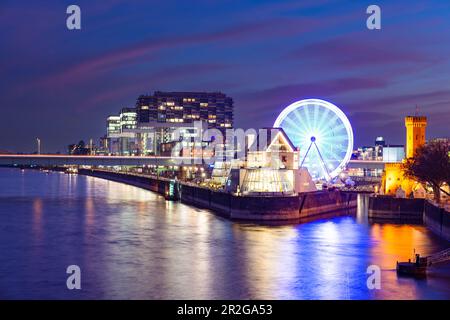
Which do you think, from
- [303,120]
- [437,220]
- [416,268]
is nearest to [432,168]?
[437,220]

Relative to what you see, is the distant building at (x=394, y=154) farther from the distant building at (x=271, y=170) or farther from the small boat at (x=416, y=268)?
the small boat at (x=416, y=268)

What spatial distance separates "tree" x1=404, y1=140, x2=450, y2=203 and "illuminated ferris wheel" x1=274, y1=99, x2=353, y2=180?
1193cm

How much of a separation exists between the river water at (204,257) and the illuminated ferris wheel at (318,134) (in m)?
15.0

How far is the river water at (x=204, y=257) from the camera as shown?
3516cm

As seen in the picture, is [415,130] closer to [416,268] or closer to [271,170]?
[271,170]

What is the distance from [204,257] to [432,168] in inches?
1209

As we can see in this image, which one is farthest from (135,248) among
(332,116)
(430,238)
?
(332,116)

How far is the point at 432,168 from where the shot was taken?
66.1 meters

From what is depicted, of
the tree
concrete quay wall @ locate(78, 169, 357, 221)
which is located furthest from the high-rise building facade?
concrete quay wall @ locate(78, 169, 357, 221)

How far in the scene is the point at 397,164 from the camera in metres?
79.5

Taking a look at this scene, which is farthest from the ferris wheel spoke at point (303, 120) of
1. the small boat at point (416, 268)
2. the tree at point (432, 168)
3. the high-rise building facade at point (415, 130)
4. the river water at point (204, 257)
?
the small boat at point (416, 268)

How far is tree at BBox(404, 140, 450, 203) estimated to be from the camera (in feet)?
215

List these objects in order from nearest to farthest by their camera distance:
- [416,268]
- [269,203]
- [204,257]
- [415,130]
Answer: [416,268]
[204,257]
[269,203]
[415,130]

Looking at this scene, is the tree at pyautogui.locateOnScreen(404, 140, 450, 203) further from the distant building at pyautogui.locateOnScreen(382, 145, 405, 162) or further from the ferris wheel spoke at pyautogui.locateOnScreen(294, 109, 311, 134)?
the distant building at pyautogui.locateOnScreen(382, 145, 405, 162)
